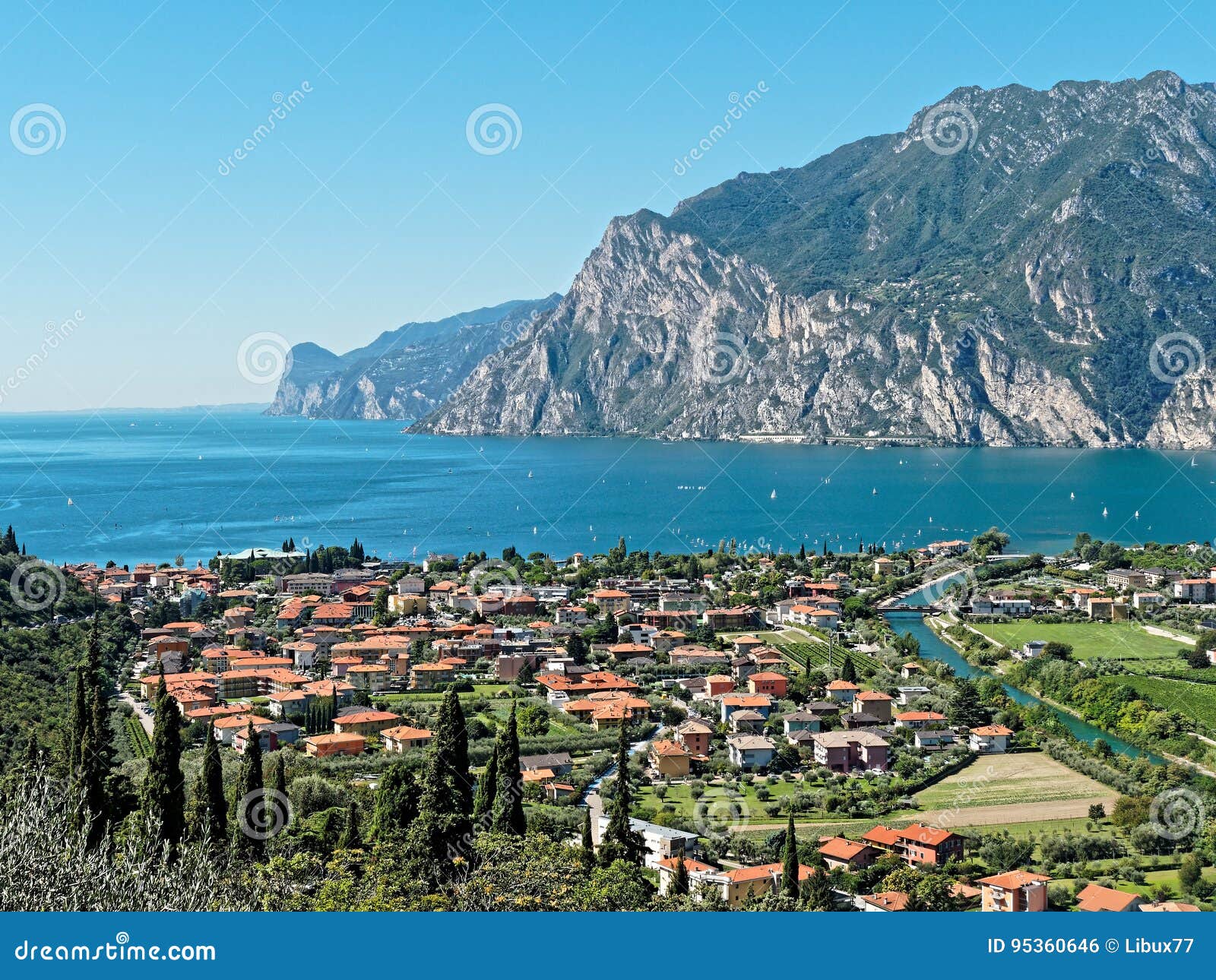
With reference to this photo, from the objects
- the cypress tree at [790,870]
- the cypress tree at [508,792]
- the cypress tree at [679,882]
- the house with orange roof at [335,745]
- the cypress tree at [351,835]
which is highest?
the cypress tree at [508,792]

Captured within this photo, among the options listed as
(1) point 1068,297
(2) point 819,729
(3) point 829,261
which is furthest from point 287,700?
(3) point 829,261

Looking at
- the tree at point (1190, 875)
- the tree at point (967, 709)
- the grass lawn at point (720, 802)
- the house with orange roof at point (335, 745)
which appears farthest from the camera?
the tree at point (967, 709)

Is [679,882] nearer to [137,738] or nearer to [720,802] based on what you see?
[720,802]

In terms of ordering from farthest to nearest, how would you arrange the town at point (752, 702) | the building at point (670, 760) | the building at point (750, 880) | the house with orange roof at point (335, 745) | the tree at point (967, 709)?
1. the tree at point (967, 709)
2. the house with orange roof at point (335, 745)
3. the building at point (670, 760)
4. the town at point (752, 702)
5. the building at point (750, 880)

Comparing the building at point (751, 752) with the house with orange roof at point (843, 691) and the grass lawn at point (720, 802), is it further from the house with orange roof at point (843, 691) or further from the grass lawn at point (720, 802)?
the house with orange roof at point (843, 691)

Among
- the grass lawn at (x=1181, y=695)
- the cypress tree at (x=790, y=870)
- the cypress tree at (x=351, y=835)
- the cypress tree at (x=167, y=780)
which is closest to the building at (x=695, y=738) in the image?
the cypress tree at (x=790, y=870)

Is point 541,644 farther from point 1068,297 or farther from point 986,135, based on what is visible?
point 986,135

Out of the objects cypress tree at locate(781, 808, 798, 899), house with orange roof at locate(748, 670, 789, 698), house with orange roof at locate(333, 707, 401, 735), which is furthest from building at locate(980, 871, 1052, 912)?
house with orange roof at locate(748, 670, 789, 698)
